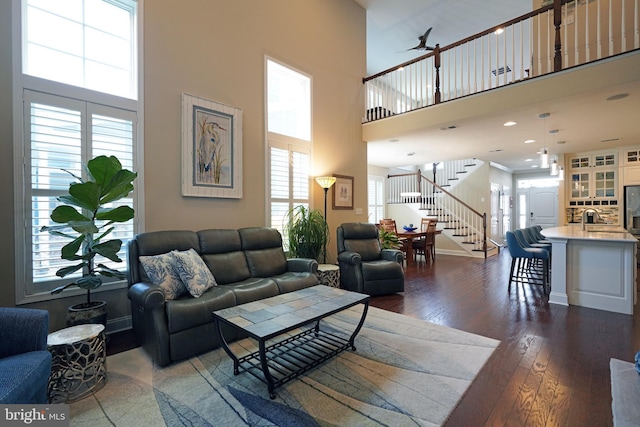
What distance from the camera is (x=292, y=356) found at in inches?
92.5

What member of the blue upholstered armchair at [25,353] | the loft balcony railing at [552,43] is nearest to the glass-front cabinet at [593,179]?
the loft balcony railing at [552,43]

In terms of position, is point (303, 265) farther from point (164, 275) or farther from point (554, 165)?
point (554, 165)

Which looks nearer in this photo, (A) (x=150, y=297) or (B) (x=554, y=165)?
(A) (x=150, y=297)

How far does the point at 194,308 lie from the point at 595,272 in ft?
15.0

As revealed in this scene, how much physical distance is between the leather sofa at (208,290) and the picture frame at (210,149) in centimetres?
59

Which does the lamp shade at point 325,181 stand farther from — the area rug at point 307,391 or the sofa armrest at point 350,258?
the area rug at point 307,391

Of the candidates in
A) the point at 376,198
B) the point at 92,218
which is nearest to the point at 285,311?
the point at 92,218

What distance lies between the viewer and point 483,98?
433 centimetres

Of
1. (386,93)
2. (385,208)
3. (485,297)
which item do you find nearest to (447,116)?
(386,93)

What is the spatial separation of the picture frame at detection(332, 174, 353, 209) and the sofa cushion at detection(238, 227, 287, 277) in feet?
5.77

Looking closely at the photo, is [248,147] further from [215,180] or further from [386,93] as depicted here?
[386,93]

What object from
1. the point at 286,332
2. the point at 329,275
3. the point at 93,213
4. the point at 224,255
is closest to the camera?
the point at 286,332

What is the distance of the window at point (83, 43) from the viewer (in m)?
2.62

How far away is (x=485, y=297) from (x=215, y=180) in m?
3.99
